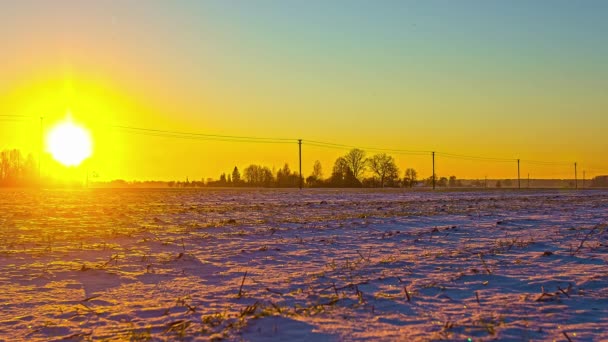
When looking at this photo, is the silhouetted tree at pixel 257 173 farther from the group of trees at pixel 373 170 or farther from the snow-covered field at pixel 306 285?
the snow-covered field at pixel 306 285

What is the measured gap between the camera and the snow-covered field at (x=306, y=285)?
17.3 feet

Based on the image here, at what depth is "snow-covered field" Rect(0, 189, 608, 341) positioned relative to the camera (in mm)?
5258

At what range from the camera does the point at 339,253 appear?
1032 centimetres

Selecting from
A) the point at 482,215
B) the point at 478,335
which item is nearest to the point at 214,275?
the point at 478,335

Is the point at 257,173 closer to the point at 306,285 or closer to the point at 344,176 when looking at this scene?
the point at 344,176

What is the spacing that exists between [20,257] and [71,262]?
130cm

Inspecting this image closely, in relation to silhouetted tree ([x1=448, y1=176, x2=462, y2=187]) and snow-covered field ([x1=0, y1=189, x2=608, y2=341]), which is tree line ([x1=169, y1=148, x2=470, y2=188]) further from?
snow-covered field ([x1=0, y1=189, x2=608, y2=341])

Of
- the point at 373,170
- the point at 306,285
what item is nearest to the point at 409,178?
the point at 373,170

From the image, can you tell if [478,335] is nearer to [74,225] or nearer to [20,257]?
[20,257]

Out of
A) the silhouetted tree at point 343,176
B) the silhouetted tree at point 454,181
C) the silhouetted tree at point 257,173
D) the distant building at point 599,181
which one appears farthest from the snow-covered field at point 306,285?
the distant building at point 599,181

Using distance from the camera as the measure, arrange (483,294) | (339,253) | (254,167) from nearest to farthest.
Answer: (483,294) < (339,253) < (254,167)

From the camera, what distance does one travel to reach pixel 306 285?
23.9 feet

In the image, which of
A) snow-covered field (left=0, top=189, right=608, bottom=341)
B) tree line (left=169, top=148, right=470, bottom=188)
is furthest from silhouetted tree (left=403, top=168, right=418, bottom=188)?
snow-covered field (left=0, top=189, right=608, bottom=341)

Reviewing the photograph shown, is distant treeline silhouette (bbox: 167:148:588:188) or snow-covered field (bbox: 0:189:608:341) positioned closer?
snow-covered field (bbox: 0:189:608:341)
